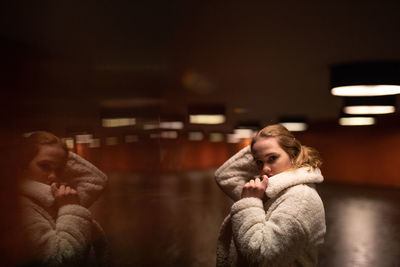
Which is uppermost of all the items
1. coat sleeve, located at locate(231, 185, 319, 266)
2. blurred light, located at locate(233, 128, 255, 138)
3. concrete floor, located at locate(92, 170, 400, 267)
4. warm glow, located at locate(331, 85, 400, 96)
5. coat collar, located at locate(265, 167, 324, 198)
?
warm glow, located at locate(331, 85, 400, 96)

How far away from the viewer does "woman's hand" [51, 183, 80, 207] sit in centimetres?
94

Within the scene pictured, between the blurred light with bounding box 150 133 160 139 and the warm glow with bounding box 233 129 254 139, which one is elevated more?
the warm glow with bounding box 233 129 254 139

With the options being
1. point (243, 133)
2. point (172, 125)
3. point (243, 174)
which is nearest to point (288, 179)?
point (243, 174)

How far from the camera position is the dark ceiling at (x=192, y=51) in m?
1.06

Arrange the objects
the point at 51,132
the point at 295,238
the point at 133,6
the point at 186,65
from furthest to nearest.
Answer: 1. the point at 186,65
2. the point at 133,6
3. the point at 51,132
4. the point at 295,238

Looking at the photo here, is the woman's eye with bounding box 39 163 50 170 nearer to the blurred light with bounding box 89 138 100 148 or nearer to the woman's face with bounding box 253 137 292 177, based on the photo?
the blurred light with bounding box 89 138 100 148

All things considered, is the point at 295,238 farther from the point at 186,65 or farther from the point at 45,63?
the point at 45,63

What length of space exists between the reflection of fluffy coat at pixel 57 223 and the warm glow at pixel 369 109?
35.5 inches

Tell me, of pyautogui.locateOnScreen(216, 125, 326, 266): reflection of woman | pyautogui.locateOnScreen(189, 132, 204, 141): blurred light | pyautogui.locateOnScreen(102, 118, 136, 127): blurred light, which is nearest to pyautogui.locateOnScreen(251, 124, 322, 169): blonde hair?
pyautogui.locateOnScreen(216, 125, 326, 266): reflection of woman

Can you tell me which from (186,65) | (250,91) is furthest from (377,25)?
(186,65)

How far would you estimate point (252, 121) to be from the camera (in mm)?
1129

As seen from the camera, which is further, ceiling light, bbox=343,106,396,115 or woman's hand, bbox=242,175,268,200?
ceiling light, bbox=343,106,396,115

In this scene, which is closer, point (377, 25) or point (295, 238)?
point (295, 238)

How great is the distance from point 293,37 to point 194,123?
50 cm
